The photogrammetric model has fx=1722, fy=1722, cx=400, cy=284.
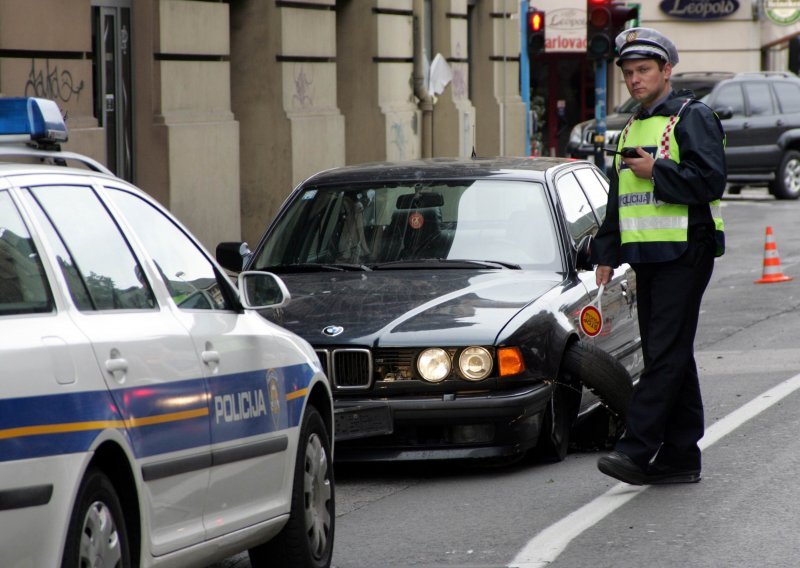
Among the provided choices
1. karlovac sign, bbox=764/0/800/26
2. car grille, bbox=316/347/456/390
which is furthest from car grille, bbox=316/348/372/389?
karlovac sign, bbox=764/0/800/26

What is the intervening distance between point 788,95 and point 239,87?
534 inches

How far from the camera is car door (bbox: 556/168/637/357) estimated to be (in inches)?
347

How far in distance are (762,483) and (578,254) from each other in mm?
1651

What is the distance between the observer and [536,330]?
779cm

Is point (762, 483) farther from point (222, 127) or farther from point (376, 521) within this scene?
point (222, 127)

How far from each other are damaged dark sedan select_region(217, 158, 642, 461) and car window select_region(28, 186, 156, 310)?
8.57 feet

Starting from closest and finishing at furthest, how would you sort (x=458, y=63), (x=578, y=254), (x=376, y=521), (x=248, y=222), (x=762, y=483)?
1. (x=376, y=521)
2. (x=762, y=483)
3. (x=578, y=254)
4. (x=248, y=222)
5. (x=458, y=63)

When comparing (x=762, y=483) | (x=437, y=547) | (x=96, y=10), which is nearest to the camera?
(x=437, y=547)

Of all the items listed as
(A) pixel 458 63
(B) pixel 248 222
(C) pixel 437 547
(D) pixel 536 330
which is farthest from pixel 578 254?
(A) pixel 458 63

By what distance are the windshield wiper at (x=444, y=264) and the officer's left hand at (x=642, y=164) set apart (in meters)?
1.48

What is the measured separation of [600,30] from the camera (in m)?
23.0

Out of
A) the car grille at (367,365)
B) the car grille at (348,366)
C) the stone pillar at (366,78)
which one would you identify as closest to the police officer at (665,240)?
the car grille at (367,365)

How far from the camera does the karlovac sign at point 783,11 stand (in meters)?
47.3

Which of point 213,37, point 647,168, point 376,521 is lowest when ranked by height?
point 376,521
